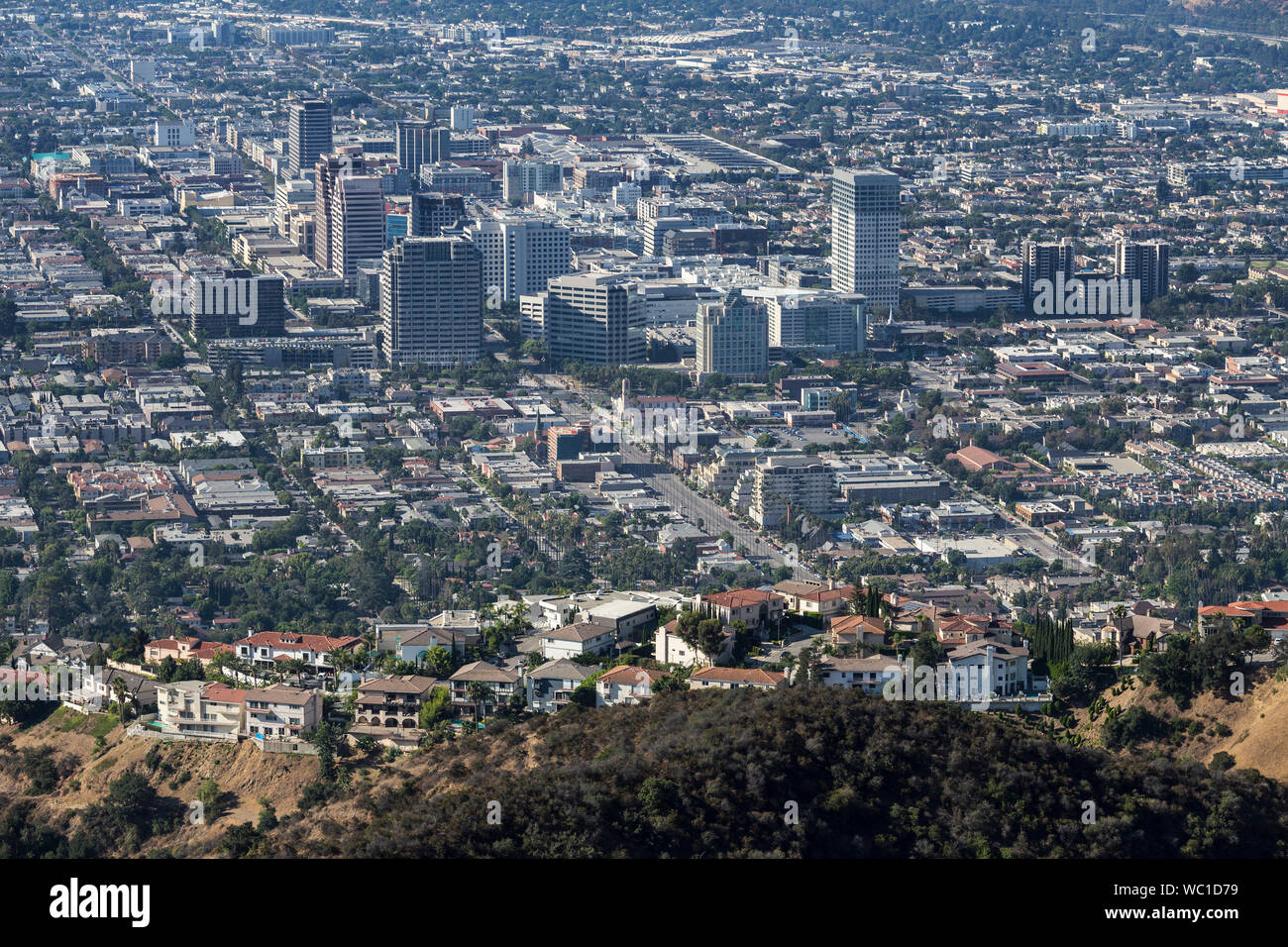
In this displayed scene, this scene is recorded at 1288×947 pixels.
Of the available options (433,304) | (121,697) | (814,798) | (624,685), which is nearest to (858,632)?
(624,685)

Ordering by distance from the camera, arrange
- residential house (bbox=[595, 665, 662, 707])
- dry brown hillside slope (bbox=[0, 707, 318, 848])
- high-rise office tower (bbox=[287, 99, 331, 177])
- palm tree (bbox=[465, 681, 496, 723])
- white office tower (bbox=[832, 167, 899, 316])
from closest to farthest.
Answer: dry brown hillside slope (bbox=[0, 707, 318, 848])
palm tree (bbox=[465, 681, 496, 723])
residential house (bbox=[595, 665, 662, 707])
white office tower (bbox=[832, 167, 899, 316])
high-rise office tower (bbox=[287, 99, 331, 177])

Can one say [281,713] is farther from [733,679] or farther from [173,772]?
[733,679]

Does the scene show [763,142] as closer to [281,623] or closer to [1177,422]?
[1177,422]

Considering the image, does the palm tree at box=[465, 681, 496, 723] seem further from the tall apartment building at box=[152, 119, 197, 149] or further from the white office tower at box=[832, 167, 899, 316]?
the tall apartment building at box=[152, 119, 197, 149]

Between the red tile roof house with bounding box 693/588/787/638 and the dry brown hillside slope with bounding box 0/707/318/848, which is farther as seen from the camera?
the red tile roof house with bounding box 693/588/787/638

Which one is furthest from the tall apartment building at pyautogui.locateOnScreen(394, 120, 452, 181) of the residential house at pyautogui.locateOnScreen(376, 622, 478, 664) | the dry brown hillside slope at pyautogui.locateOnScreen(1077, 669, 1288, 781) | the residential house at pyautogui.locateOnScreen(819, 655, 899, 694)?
the dry brown hillside slope at pyautogui.locateOnScreen(1077, 669, 1288, 781)

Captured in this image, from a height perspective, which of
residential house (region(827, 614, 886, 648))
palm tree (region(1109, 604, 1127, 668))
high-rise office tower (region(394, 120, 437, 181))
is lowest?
palm tree (region(1109, 604, 1127, 668))
